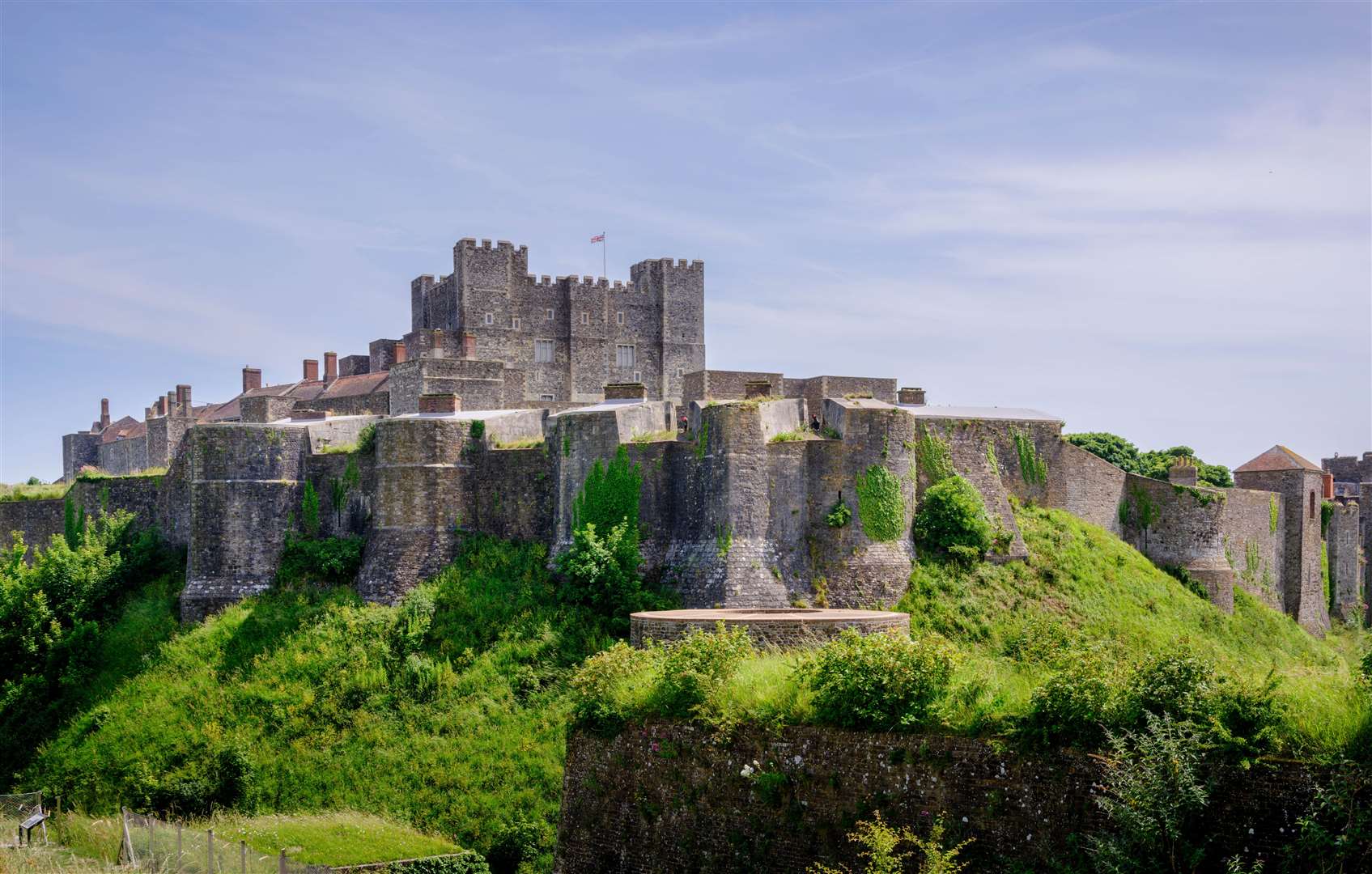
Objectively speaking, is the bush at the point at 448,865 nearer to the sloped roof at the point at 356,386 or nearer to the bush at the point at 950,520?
the bush at the point at 950,520

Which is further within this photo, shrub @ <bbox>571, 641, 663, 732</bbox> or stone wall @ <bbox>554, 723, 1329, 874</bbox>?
shrub @ <bbox>571, 641, 663, 732</bbox>

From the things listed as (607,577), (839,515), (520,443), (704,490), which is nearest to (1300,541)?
(839,515)

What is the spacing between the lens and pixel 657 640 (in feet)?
80.6

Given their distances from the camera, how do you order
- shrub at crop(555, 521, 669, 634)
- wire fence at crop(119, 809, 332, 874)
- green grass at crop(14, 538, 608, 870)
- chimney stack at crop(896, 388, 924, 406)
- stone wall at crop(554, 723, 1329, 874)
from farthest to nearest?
chimney stack at crop(896, 388, 924, 406) < shrub at crop(555, 521, 669, 634) < green grass at crop(14, 538, 608, 870) < wire fence at crop(119, 809, 332, 874) < stone wall at crop(554, 723, 1329, 874)

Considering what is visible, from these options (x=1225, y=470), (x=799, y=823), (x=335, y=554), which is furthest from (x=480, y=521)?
(x=1225, y=470)

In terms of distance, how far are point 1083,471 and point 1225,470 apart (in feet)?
98.8

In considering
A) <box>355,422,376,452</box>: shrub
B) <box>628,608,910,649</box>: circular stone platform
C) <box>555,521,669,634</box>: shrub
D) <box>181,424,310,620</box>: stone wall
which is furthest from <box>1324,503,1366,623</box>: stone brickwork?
<box>181,424,310,620</box>: stone wall

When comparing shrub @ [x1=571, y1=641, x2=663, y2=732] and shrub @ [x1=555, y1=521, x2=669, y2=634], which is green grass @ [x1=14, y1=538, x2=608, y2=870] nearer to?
shrub @ [x1=555, y1=521, x2=669, y2=634]

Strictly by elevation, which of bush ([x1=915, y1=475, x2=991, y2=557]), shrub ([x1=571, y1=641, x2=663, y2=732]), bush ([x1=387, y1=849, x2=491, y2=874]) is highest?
bush ([x1=915, y1=475, x2=991, y2=557])

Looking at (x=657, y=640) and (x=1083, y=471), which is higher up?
(x=1083, y=471)

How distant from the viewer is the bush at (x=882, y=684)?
57.1 ft

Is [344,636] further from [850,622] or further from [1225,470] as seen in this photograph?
[1225,470]

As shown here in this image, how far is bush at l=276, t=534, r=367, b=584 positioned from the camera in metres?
32.6

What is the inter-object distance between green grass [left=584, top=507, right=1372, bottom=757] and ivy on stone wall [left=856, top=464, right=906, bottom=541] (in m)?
1.22
